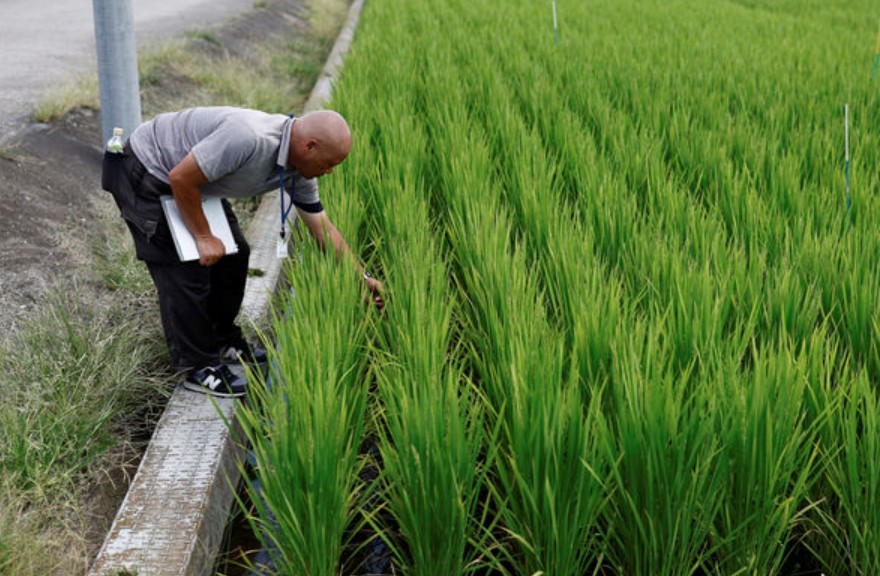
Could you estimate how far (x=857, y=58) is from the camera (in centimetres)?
615

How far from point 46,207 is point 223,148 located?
1435mm

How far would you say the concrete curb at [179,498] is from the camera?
1693mm

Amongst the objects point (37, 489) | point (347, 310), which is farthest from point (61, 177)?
point (37, 489)

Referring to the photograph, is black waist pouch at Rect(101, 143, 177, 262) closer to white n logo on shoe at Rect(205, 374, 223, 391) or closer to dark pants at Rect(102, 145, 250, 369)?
dark pants at Rect(102, 145, 250, 369)

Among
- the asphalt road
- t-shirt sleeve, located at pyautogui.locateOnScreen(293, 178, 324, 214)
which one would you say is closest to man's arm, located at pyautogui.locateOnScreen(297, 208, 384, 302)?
t-shirt sleeve, located at pyautogui.locateOnScreen(293, 178, 324, 214)

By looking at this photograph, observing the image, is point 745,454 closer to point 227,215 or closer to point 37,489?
point 37,489

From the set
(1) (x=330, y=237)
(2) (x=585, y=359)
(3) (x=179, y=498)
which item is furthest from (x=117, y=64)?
(2) (x=585, y=359)

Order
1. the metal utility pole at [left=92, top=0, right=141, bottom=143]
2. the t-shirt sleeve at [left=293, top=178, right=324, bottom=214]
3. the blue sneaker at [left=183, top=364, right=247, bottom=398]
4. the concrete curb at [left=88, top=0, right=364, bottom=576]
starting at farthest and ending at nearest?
the metal utility pole at [left=92, top=0, right=141, bottom=143]
the t-shirt sleeve at [left=293, top=178, right=324, bottom=214]
the blue sneaker at [left=183, top=364, right=247, bottom=398]
the concrete curb at [left=88, top=0, right=364, bottom=576]

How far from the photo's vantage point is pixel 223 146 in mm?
2109

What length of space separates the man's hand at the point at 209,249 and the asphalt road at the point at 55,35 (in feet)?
6.59

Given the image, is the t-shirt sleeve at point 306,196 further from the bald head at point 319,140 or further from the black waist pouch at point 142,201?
the black waist pouch at point 142,201

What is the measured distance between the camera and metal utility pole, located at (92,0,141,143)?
3.19 m

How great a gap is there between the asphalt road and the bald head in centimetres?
215

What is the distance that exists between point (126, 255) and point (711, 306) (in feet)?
6.26
